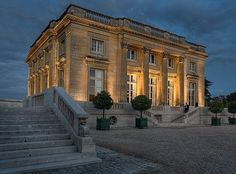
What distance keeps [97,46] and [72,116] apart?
1610 cm

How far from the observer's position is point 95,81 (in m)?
22.6

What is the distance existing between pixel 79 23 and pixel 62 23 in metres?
2.05

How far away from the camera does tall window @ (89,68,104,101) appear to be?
2236 cm

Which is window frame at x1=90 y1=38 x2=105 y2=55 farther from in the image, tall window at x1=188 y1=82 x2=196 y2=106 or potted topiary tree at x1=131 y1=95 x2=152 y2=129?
tall window at x1=188 y1=82 x2=196 y2=106

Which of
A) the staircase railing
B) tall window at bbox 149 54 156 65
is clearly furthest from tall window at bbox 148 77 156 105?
the staircase railing

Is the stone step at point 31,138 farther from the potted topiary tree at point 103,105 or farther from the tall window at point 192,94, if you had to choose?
the tall window at point 192,94

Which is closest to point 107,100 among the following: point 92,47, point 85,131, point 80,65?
point 80,65

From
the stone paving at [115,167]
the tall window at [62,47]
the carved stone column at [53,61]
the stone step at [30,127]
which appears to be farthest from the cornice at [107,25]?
the stone paving at [115,167]

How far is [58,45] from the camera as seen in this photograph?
24.3 m

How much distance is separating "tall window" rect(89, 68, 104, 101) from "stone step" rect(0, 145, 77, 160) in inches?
607

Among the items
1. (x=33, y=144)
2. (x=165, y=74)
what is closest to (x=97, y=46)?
(x=165, y=74)

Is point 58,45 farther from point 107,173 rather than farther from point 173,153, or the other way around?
point 107,173

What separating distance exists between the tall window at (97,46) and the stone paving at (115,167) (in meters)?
16.1

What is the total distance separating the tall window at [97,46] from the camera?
22.6m
